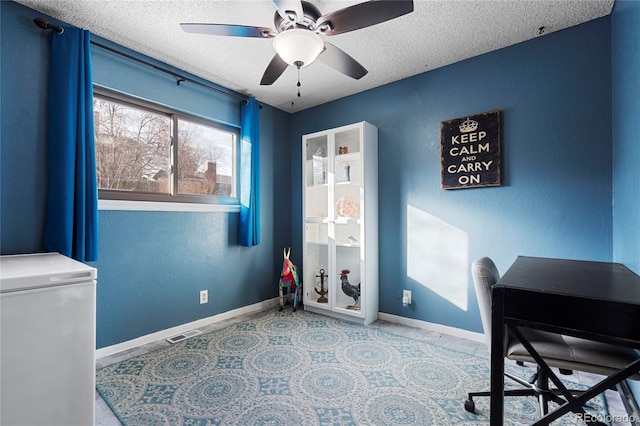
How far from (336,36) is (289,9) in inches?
35.1

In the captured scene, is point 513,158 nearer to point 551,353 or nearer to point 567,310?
point 551,353

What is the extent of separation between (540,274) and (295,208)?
2.95 metres

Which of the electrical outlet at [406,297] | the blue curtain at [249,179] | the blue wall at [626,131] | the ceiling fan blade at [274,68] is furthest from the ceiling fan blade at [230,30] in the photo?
the electrical outlet at [406,297]

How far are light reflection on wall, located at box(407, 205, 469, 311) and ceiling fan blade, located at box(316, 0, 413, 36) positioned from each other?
1.81 metres

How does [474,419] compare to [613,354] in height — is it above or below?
below

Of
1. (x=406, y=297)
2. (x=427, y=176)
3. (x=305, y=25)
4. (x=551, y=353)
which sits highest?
(x=305, y=25)

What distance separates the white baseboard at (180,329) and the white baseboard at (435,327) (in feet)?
4.49

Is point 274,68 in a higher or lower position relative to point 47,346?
higher

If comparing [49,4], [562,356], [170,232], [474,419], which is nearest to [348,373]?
[474,419]

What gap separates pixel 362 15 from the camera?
1590mm

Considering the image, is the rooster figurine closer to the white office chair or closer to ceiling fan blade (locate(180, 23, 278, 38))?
the white office chair

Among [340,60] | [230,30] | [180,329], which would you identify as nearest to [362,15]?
[340,60]

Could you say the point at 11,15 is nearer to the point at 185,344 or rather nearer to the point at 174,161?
the point at 174,161

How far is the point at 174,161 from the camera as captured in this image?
2.88 metres
